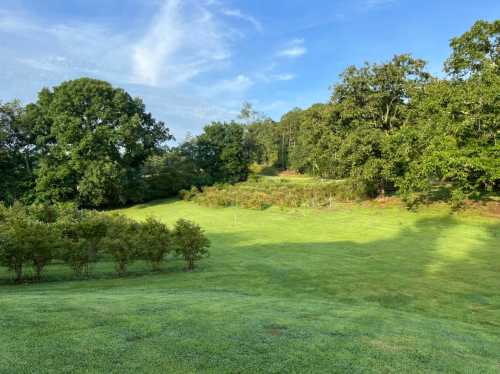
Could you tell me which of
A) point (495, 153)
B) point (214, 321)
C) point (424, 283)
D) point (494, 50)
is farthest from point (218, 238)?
point (494, 50)

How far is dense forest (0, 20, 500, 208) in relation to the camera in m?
22.1

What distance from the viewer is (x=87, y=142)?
28828 mm

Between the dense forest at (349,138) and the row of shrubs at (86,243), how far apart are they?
16.6 metres

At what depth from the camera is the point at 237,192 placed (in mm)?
32031

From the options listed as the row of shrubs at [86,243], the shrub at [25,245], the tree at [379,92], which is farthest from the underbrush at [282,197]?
the shrub at [25,245]

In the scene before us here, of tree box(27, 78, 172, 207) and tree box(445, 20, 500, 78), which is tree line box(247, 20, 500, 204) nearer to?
tree box(445, 20, 500, 78)

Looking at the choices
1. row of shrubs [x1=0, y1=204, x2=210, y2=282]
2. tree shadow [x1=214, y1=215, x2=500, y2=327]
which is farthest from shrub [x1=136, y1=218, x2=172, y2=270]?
tree shadow [x1=214, y1=215, x2=500, y2=327]

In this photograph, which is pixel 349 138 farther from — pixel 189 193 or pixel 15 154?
pixel 15 154

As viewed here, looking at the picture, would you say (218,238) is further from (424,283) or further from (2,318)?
(2,318)

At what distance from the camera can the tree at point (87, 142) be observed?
29031mm

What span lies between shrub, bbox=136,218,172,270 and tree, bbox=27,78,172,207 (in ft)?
62.2

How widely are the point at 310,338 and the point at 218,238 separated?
47.6 ft

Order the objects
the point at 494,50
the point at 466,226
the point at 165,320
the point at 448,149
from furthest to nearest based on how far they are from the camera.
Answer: the point at 494,50, the point at 448,149, the point at 466,226, the point at 165,320

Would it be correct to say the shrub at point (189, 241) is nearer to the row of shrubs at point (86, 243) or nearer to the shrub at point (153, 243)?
the row of shrubs at point (86, 243)
